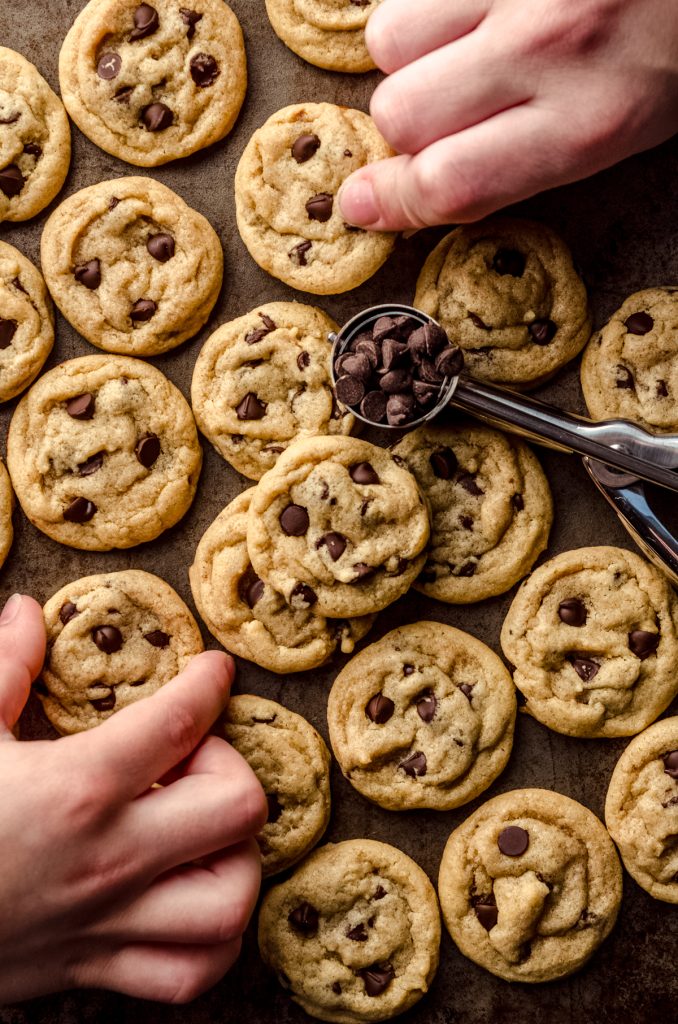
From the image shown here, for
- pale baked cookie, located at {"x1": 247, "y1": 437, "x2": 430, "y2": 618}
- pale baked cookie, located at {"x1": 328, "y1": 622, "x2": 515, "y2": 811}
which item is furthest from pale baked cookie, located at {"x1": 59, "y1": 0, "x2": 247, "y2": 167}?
pale baked cookie, located at {"x1": 328, "y1": 622, "x2": 515, "y2": 811}

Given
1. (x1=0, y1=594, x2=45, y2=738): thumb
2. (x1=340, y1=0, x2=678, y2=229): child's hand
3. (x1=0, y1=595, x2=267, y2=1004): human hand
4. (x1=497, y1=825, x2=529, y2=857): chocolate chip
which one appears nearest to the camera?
(x1=0, y1=595, x2=267, y2=1004): human hand

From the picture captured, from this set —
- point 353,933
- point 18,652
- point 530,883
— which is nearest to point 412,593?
point 530,883

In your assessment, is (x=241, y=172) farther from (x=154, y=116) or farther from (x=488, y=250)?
(x=488, y=250)

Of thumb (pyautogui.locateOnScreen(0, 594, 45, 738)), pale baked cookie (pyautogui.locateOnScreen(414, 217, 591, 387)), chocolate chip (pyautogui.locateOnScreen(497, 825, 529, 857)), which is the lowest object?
chocolate chip (pyautogui.locateOnScreen(497, 825, 529, 857))

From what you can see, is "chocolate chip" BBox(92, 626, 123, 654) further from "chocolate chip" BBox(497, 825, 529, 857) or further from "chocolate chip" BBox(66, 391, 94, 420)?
"chocolate chip" BBox(497, 825, 529, 857)

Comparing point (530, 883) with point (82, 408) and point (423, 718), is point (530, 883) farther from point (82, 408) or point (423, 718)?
point (82, 408)
